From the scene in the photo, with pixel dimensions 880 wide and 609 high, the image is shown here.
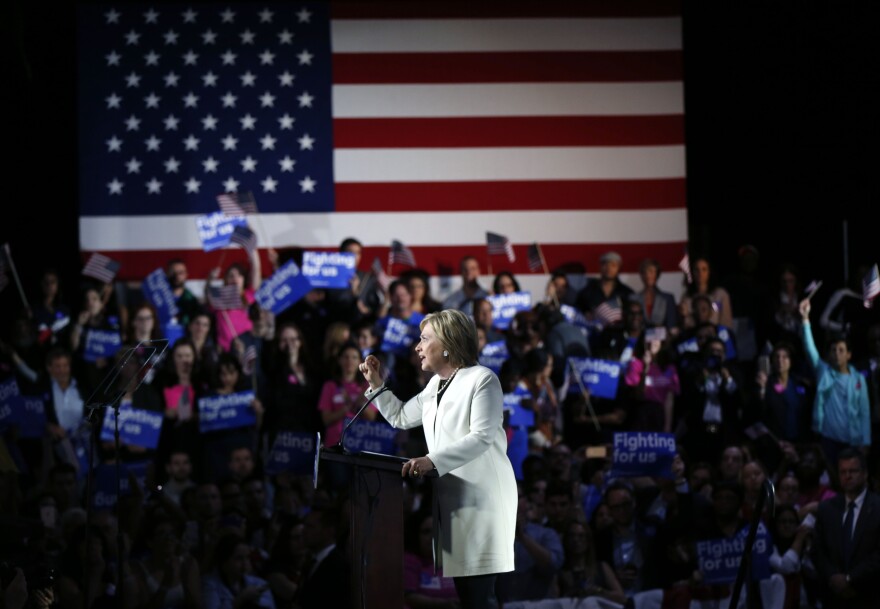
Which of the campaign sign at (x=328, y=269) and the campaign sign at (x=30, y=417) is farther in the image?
the campaign sign at (x=328, y=269)

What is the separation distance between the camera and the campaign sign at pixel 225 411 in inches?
292

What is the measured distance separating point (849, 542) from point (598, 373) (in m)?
1.89

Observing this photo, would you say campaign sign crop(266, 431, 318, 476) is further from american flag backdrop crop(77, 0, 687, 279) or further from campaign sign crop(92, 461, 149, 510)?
american flag backdrop crop(77, 0, 687, 279)

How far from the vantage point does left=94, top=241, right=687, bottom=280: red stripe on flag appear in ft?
33.8

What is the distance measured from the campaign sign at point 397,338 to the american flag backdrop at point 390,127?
2.31m

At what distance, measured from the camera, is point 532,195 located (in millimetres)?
10641

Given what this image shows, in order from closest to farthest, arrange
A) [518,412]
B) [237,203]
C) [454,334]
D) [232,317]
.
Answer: [454,334] → [518,412] → [232,317] → [237,203]

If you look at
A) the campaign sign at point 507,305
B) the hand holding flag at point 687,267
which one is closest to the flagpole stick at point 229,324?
the campaign sign at point 507,305

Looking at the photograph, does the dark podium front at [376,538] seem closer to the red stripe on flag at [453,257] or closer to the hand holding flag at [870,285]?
the hand holding flag at [870,285]

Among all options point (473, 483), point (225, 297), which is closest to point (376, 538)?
point (473, 483)

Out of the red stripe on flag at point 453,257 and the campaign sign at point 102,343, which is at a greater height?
the red stripe on flag at point 453,257

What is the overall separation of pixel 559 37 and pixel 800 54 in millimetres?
1901

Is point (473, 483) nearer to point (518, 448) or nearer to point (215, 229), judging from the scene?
point (518, 448)

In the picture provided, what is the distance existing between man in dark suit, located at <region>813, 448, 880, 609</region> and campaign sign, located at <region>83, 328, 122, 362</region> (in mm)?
4105
